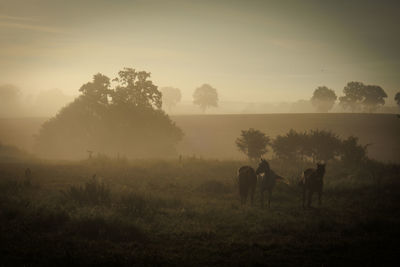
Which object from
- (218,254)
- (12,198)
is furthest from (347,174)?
(12,198)

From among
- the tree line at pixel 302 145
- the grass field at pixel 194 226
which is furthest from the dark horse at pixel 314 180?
the tree line at pixel 302 145

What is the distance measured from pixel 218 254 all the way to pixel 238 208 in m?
5.44

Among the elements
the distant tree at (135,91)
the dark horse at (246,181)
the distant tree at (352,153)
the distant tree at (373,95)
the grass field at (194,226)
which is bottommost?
the grass field at (194,226)

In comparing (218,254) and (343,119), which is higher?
(343,119)

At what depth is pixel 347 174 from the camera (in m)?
22.4

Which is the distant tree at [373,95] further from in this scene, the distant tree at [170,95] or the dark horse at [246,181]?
the dark horse at [246,181]

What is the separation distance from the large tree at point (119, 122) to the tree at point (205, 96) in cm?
8393

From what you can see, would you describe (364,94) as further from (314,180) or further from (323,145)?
(314,180)

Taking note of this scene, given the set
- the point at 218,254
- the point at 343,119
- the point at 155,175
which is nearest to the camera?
the point at 218,254

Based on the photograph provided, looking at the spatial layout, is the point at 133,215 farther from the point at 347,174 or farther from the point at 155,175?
the point at 347,174

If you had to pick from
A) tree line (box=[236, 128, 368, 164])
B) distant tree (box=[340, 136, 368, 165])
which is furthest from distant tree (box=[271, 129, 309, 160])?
distant tree (box=[340, 136, 368, 165])

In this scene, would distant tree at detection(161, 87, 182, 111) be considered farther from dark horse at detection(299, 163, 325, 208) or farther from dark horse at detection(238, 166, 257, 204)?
dark horse at detection(299, 163, 325, 208)

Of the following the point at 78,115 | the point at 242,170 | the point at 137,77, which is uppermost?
the point at 137,77

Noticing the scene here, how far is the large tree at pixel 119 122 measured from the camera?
36688 mm
